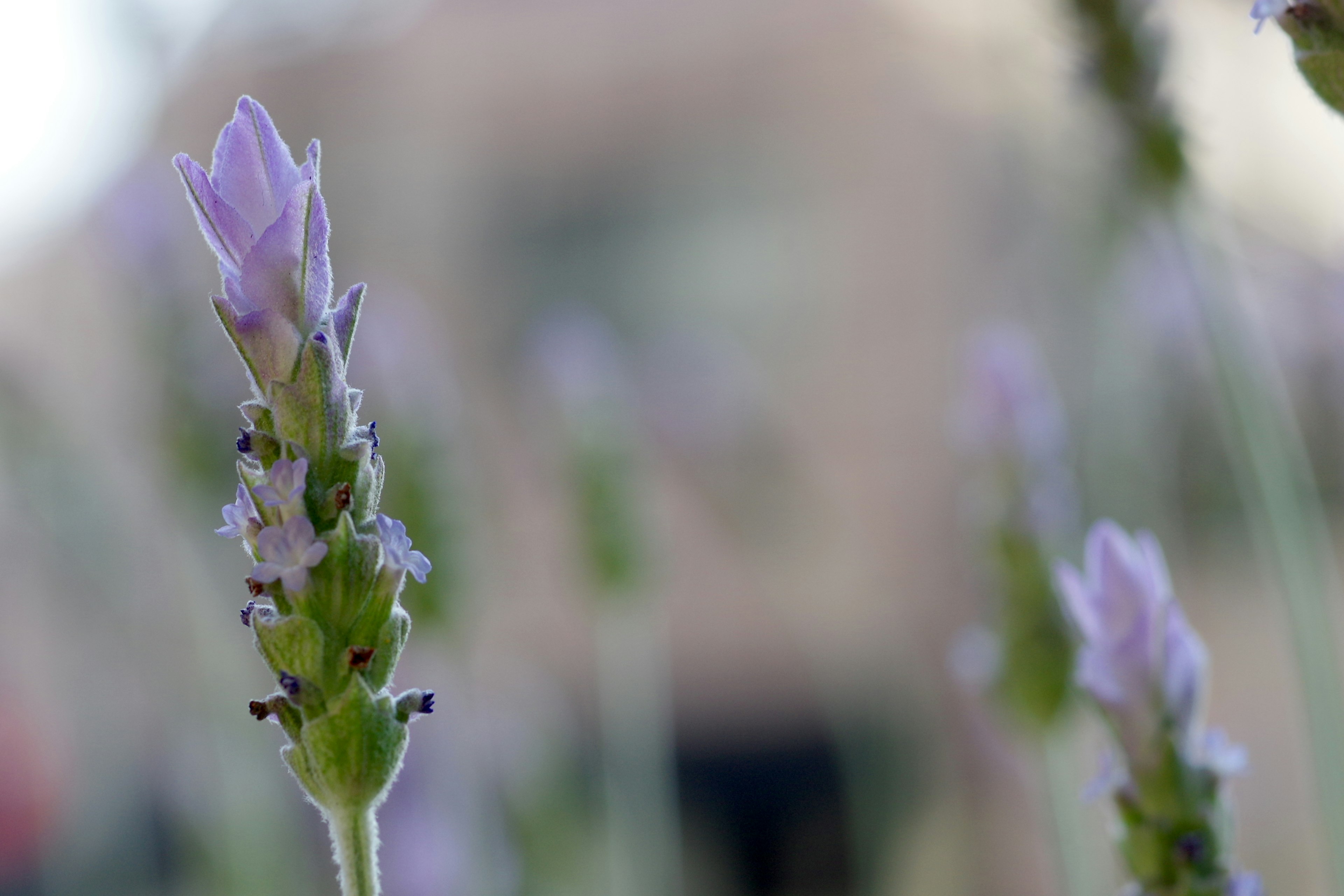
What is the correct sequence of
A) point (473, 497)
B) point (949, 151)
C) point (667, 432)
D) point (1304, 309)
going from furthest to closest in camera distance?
point (949, 151), point (667, 432), point (1304, 309), point (473, 497)

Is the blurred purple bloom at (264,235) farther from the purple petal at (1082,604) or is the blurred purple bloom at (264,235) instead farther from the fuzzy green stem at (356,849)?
the purple petal at (1082,604)

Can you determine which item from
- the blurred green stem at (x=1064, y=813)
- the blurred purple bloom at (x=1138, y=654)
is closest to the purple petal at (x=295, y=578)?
the blurred purple bloom at (x=1138, y=654)

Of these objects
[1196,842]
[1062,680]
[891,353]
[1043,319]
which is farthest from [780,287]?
[1196,842]

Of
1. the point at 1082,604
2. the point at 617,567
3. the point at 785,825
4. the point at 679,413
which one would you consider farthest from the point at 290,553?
the point at 785,825

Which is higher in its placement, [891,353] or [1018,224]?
[891,353]

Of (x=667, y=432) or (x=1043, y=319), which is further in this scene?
(x=1043, y=319)

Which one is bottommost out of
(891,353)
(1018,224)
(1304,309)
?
(1304,309)

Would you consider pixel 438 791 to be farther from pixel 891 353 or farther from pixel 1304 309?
pixel 891 353
